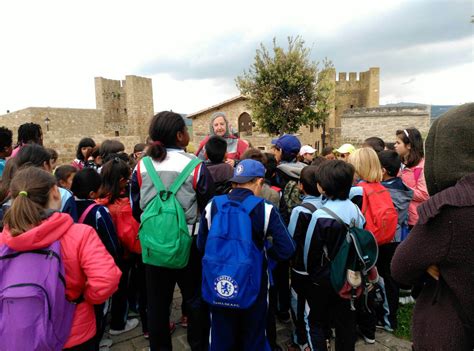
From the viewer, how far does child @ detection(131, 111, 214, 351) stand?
2506 mm

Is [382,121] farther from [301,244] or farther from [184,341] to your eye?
[184,341]

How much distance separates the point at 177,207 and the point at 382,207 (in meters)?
1.94

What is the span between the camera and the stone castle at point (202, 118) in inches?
796

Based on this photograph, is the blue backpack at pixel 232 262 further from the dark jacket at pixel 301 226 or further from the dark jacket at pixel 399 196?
the dark jacket at pixel 399 196

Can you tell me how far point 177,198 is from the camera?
2.47 m

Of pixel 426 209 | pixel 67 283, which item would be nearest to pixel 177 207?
pixel 67 283

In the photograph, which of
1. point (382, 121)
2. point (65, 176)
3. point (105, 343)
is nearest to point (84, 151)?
point (65, 176)

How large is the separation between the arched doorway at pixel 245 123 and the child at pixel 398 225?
67.9ft

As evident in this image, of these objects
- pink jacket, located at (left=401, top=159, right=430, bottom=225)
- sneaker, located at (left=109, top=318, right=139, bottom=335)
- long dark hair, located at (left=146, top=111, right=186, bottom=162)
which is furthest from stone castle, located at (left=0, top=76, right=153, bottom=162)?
pink jacket, located at (left=401, top=159, right=430, bottom=225)

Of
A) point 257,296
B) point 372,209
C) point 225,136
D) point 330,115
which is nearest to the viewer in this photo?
point 257,296

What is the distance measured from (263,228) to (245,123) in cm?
2239

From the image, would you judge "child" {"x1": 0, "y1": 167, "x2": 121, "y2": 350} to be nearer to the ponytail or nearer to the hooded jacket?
the ponytail

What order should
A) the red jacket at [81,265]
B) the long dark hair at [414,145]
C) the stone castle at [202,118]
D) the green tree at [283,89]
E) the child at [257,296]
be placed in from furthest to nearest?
1. the stone castle at [202,118]
2. the green tree at [283,89]
3. the long dark hair at [414,145]
4. the child at [257,296]
5. the red jacket at [81,265]

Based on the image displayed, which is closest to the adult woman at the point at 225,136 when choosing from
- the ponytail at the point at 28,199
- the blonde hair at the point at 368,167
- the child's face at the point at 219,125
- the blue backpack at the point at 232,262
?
the child's face at the point at 219,125
